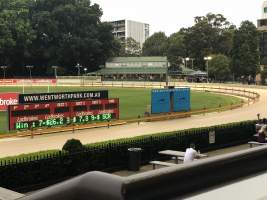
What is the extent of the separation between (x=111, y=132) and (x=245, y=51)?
70.7 meters

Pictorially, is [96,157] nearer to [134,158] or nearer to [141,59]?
[134,158]

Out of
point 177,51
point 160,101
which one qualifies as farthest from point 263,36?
point 160,101

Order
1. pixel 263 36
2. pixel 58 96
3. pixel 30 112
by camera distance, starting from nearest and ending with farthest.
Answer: pixel 30 112 < pixel 58 96 < pixel 263 36

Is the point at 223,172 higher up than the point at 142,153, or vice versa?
the point at 223,172

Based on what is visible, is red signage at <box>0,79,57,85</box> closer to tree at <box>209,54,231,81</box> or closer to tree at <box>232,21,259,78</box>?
tree at <box>232,21,259,78</box>

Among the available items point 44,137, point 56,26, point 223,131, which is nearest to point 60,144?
point 44,137

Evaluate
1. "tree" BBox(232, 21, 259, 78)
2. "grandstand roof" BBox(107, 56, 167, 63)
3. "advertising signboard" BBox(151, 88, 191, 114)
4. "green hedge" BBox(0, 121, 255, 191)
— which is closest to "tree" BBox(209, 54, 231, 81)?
"tree" BBox(232, 21, 259, 78)

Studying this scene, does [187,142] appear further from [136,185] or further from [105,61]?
[105,61]

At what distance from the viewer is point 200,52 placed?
5059 inches

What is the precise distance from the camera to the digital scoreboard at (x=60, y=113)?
27.1 meters

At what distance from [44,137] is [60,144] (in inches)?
124

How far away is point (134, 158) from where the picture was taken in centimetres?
1758

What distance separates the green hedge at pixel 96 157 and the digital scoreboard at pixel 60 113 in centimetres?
980

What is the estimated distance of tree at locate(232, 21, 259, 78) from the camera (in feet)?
311
